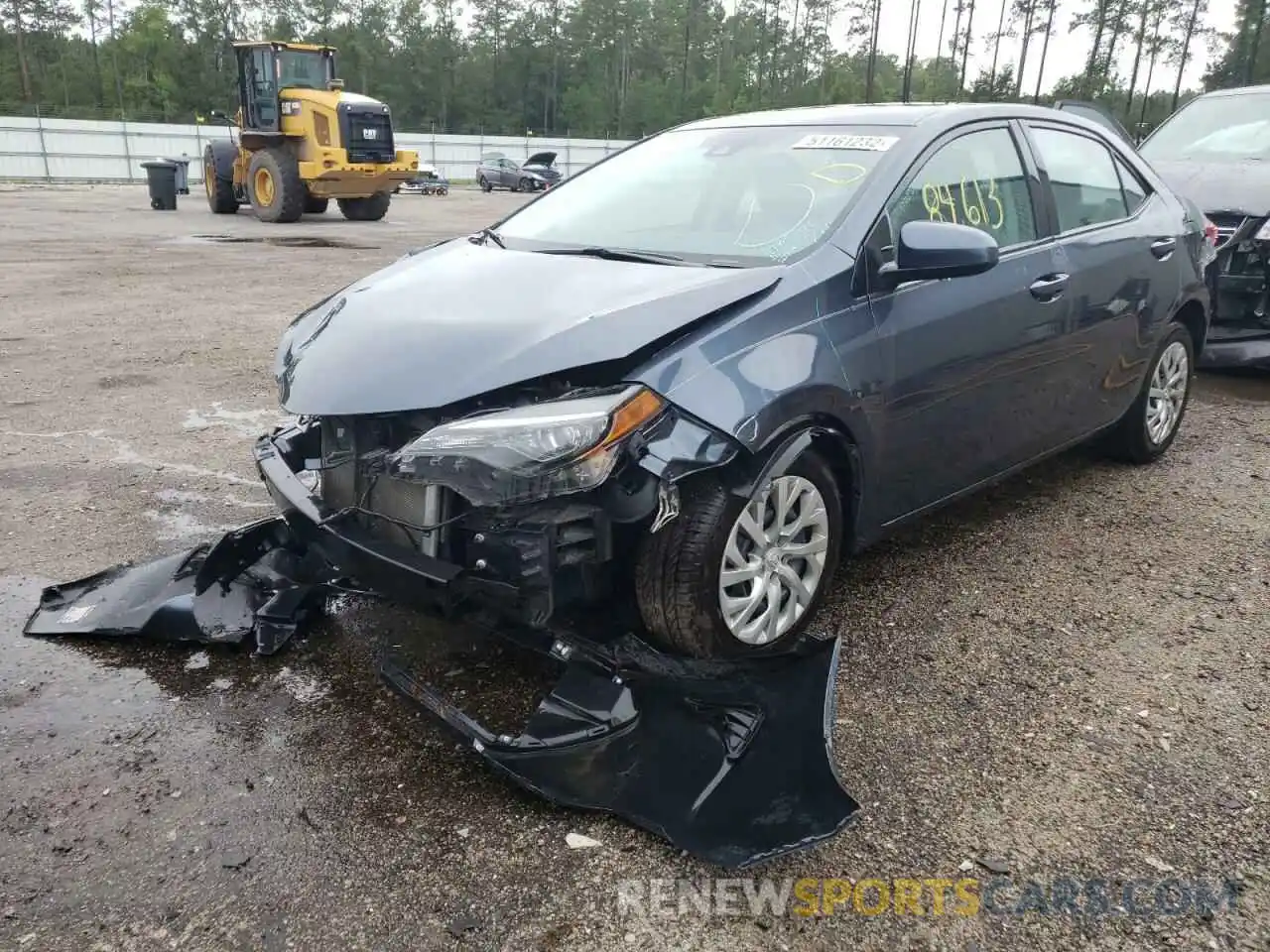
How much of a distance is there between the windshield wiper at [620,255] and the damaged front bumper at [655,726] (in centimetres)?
96

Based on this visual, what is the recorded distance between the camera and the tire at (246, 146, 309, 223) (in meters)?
18.3

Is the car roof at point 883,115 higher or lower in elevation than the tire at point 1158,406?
higher

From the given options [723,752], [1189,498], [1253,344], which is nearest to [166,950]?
[723,752]

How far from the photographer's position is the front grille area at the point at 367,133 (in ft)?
59.8

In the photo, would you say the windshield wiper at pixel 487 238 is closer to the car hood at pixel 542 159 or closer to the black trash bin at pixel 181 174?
the black trash bin at pixel 181 174

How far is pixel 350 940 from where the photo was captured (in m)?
1.98

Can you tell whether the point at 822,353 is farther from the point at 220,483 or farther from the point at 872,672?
the point at 220,483

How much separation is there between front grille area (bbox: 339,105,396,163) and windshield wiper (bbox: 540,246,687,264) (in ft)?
54.2

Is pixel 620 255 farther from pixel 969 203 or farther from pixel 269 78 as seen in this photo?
pixel 269 78

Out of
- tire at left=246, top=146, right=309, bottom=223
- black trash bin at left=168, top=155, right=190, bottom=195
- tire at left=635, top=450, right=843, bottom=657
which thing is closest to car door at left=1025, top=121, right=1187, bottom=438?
tire at left=635, top=450, right=843, bottom=657

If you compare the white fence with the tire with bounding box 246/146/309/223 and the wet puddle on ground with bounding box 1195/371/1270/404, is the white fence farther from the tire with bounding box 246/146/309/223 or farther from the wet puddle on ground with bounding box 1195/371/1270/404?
the wet puddle on ground with bounding box 1195/371/1270/404

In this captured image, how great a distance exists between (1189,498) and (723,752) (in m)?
3.22

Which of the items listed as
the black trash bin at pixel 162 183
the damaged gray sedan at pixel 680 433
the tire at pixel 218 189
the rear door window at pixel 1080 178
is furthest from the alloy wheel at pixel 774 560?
the black trash bin at pixel 162 183

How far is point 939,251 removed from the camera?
302 centimetres
